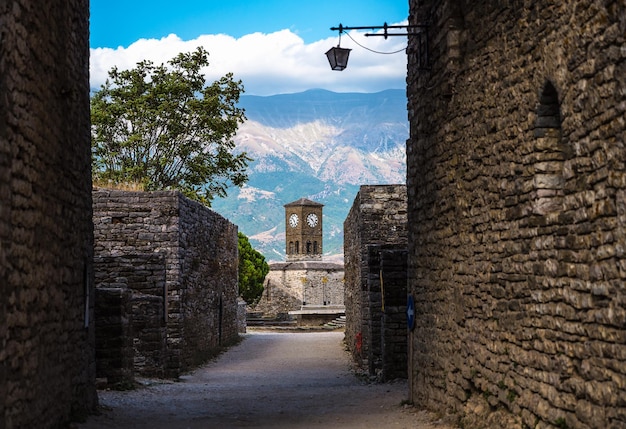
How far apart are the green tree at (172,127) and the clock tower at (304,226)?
66319 mm

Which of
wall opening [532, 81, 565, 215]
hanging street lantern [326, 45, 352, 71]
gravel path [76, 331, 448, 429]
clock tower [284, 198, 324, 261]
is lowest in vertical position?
gravel path [76, 331, 448, 429]

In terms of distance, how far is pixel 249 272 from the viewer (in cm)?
5928

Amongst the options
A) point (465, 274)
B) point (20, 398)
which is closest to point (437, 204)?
point (465, 274)

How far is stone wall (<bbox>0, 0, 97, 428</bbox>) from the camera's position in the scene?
6219 mm

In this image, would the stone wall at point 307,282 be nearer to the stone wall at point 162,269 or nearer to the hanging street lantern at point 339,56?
the stone wall at point 162,269

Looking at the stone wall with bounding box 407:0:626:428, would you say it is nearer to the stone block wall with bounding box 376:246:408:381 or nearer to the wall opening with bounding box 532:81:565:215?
the wall opening with bounding box 532:81:565:215

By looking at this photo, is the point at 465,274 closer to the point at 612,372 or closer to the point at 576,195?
the point at 576,195

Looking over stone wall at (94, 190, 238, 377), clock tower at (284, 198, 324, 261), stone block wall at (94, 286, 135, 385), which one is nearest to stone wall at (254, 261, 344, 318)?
clock tower at (284, 198, 324, 261)

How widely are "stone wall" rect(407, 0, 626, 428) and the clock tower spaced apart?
93.0m

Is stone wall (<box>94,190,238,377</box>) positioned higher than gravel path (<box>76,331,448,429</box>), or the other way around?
stone wall (<box>94,190,238,377</box>)

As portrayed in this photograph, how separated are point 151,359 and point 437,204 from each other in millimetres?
8168

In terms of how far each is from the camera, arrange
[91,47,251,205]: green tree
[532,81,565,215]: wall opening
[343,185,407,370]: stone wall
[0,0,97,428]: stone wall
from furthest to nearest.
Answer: [91,47,251,205]: green tree
[343,185,407,370]: stone wall
[532,81,565,215]: wall opening
[0,0,97,428]: stone wall

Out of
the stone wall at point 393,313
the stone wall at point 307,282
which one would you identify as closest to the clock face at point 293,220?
the stone wall at point 307,282

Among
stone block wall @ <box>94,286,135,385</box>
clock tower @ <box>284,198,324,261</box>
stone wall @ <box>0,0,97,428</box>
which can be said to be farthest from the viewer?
clock tower @ <box>284,198,324,261</box>
